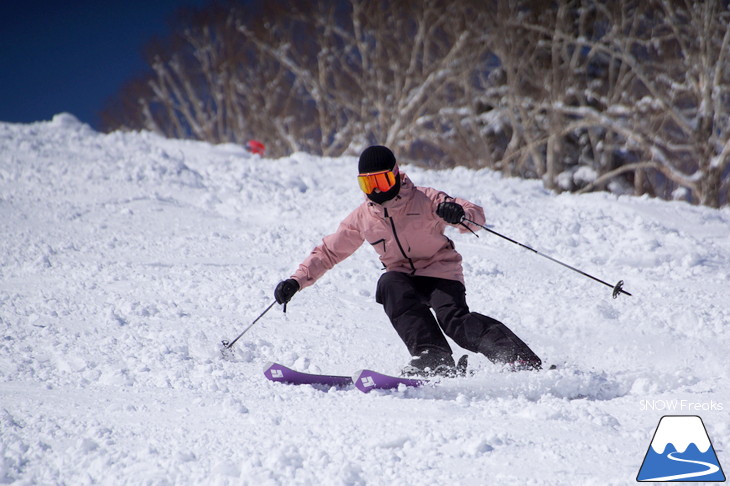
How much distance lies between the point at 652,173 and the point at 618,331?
14.6 meters

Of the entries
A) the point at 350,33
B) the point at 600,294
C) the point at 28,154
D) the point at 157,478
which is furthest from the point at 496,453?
the point at 350,33

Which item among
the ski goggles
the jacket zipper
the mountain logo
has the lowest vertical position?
the mountain logo

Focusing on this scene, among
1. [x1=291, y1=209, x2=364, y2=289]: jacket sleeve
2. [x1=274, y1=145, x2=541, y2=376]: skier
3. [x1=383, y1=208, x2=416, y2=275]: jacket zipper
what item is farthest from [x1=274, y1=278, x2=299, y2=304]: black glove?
[x1=383, y1=208, x2=416, y2=275]: jacket zipper

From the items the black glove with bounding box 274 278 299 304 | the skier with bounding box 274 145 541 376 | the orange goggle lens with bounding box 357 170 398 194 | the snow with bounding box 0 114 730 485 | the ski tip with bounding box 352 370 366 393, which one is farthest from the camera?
the black glove with bounding box 274 278 299 304

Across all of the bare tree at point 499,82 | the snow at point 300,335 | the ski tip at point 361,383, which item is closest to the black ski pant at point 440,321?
the snow at point 300,335

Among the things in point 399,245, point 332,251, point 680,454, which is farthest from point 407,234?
point 680,454

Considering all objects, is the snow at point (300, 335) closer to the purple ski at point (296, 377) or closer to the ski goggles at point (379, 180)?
the purple ski at point (296, 377)

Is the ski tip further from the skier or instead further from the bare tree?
the bare tree

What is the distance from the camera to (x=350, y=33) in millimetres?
19750

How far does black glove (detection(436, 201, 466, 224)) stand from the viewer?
3311 millimetres

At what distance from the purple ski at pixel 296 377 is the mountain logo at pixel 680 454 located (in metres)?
1.41

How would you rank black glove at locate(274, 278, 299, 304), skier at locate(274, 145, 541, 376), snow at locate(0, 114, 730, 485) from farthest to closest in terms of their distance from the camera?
black glove at locate(274, 278, 299, 304)
skier at locate(274, 145, 541, 376)
snow at locate(0, 114, 730, 485)

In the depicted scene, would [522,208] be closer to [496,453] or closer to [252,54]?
[496,453]

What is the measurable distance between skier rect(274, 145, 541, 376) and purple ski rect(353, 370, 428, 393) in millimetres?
209
